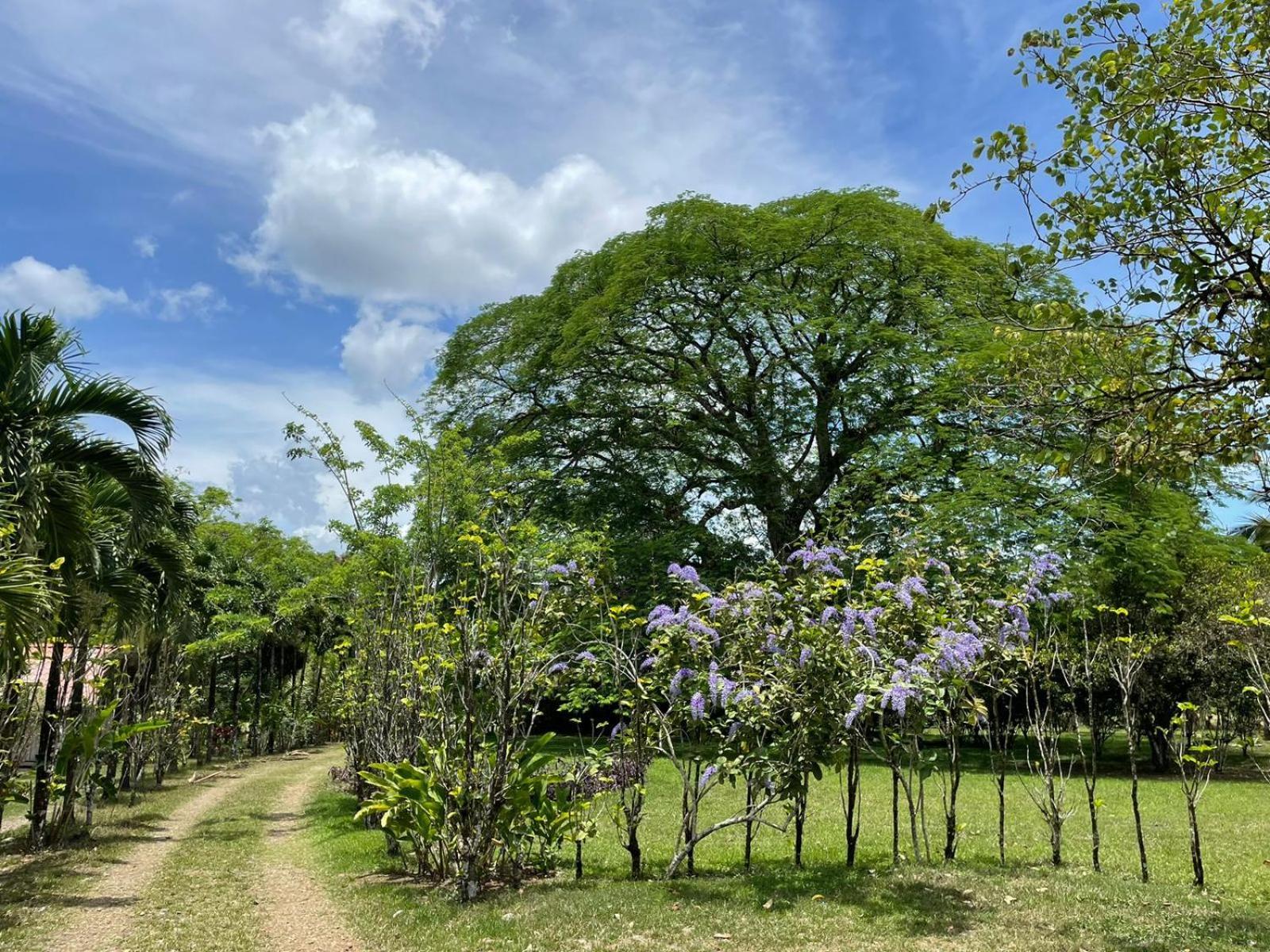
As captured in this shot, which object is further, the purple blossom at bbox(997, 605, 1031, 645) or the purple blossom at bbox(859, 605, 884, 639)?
the purple blossom at bbox(997, 605, 1031, 645)

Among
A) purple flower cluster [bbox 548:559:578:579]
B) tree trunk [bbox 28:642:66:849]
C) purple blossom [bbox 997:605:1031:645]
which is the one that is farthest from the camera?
tree trunk [bbox 28:642:66:849]

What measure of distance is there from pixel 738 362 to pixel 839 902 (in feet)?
56.8

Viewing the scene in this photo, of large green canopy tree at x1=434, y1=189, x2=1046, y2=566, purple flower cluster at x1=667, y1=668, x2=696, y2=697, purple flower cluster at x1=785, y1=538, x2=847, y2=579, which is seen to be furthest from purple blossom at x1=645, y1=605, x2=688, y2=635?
large green canopy tree at x1=434, y1=189, x2=1046, y2=566

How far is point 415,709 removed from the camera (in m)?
8.62

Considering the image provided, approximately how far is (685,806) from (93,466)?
7.44m

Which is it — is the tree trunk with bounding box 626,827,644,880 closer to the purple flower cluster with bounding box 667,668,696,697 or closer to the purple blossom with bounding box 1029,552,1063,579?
the purple flower cluster with bounding box 667,668,696,697

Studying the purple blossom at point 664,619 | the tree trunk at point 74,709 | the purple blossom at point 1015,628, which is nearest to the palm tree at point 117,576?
the tree trunk at point 74,709

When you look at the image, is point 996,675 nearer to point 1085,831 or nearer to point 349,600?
point 1085,831

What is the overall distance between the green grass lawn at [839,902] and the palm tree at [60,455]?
4.31m

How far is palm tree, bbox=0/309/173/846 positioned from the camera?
778 cm

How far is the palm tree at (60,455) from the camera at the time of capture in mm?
7781

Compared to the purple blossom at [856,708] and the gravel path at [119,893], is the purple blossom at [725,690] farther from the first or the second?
the gravel path at [119,893]

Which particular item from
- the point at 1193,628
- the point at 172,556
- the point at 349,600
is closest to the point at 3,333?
the point at 172,556

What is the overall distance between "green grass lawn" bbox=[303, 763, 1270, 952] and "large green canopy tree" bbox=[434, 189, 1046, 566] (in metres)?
9.37
